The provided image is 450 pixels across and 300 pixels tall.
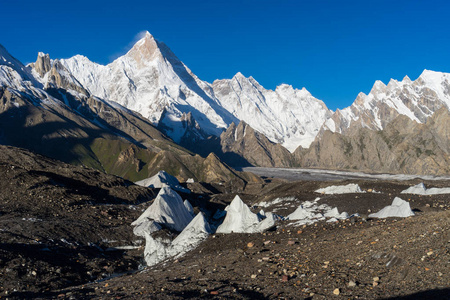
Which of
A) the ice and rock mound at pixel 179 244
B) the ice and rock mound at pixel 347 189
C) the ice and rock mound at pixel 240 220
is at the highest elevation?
the ice and rock mound at pixel 347 189

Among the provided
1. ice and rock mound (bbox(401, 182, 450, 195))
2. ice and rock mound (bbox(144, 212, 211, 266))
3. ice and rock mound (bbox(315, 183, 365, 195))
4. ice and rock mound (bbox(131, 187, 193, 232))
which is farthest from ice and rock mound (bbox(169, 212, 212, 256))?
ice and rock mound (bbox(401, 182, 450, 195))

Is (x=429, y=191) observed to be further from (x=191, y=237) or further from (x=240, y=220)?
(x=191, y=237)

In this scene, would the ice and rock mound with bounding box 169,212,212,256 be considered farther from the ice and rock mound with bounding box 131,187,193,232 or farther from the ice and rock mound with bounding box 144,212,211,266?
the ice and rock mound with bounding box 131,187,193,232

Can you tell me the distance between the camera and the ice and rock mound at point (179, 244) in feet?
96.1

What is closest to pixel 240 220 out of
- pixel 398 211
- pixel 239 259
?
pixel 239 259

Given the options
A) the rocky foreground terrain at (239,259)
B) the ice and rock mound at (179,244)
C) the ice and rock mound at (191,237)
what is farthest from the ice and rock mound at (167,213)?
the ice and rock mound at (191,237)

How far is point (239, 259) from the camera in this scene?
19797 millimetres

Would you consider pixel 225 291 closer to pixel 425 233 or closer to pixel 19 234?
pixel 425 233

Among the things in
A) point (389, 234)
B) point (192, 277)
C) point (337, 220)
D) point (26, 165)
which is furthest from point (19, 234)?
point (26, 165)

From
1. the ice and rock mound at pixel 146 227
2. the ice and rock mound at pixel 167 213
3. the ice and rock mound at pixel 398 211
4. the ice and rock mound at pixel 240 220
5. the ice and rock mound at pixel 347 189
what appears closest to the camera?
the ice and rock mound at pixel 398 211

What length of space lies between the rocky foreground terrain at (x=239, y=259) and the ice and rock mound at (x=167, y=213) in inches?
108

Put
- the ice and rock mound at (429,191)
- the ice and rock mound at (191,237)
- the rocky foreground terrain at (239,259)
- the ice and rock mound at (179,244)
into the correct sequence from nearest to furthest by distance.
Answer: the rocky foreground terrain at (239,259) → the ice and rock mound at (191,237) → the ice and rock mound at (179,244) → the ice and rock mound at (429,191)

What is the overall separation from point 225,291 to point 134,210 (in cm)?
3872

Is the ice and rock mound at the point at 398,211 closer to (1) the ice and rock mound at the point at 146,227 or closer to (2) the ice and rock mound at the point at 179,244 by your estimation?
(2) the ice and rock mound at the point at 179,244
